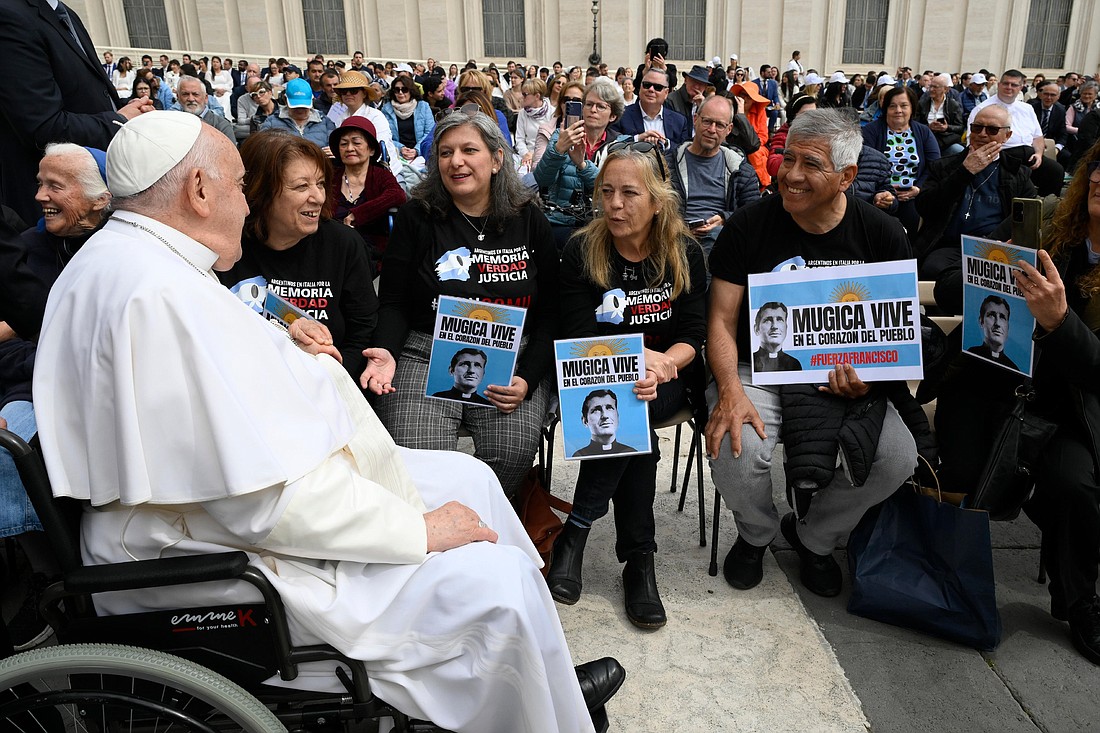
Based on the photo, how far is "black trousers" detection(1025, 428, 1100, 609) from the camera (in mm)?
2795

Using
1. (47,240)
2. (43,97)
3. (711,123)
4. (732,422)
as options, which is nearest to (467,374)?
(732,422)

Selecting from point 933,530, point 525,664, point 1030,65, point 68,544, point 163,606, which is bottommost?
point 933,530

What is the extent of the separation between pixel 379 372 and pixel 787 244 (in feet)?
5.95

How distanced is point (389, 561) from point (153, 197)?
108 centimetres

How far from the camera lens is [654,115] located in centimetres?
720

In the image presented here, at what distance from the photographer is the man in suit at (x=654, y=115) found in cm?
698

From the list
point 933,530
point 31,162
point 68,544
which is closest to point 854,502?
point 933,530

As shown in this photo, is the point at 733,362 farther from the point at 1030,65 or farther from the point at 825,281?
the point at 1030,65

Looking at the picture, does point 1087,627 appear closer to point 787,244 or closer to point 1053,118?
point 787,244

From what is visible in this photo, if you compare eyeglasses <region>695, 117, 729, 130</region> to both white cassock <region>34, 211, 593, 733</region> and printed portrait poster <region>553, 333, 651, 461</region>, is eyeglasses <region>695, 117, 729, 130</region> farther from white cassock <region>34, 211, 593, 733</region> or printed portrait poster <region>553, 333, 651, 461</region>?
white cassock <region>34, 211, 593, 733</region>

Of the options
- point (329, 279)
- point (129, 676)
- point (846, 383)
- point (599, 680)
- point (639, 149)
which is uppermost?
point (639, 149)

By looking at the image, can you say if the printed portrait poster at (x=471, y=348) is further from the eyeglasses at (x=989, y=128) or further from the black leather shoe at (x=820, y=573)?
the eyeglasses at (x=989, y=128)

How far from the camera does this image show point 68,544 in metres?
1.74

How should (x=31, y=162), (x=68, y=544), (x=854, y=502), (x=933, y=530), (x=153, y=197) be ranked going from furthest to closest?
(x=31, y=162) < (x=854, y=502) < (x=933, y=530) < (x=153, y=197) < (x=68, y=544)
